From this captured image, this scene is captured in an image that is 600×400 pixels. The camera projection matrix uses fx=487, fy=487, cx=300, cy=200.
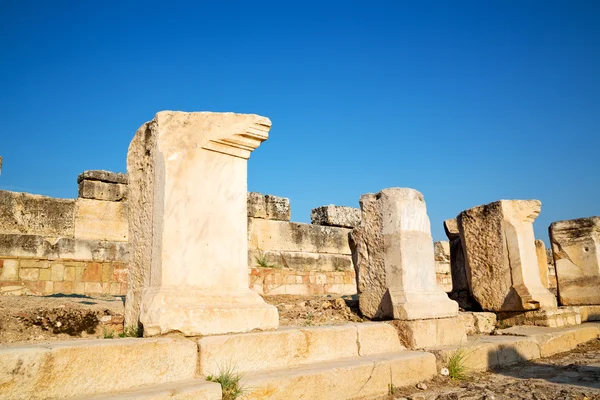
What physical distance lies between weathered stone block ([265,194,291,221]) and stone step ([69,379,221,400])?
8350 mm

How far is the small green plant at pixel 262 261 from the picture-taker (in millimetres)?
10711

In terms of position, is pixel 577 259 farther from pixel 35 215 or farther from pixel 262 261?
pixel 35 215

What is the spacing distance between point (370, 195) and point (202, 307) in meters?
2.91

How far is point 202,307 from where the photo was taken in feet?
11.6

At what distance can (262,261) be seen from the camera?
35.3 ft

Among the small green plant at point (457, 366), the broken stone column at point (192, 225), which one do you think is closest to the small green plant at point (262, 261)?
the small green plant at point (457, 366)

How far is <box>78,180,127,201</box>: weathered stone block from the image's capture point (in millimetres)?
9203

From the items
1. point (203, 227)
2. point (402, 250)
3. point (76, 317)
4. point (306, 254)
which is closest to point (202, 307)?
point (203, 227)

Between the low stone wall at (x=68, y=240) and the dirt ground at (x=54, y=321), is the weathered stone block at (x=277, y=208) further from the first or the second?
the dirt ground at (x=54, y=321)

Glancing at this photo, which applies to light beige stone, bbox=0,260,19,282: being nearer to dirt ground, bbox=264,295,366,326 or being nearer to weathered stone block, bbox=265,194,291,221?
dirt ground, bbox=264,295,366,326

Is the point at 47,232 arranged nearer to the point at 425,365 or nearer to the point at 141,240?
the point at 141,240

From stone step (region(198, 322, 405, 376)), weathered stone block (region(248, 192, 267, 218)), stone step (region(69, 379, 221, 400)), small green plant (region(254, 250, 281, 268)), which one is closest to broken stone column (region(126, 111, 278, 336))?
stone step (region(198, 322, 405, 376))

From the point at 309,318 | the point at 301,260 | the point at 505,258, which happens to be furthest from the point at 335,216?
the point at 309,318

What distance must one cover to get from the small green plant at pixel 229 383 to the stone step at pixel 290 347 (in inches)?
3.5
